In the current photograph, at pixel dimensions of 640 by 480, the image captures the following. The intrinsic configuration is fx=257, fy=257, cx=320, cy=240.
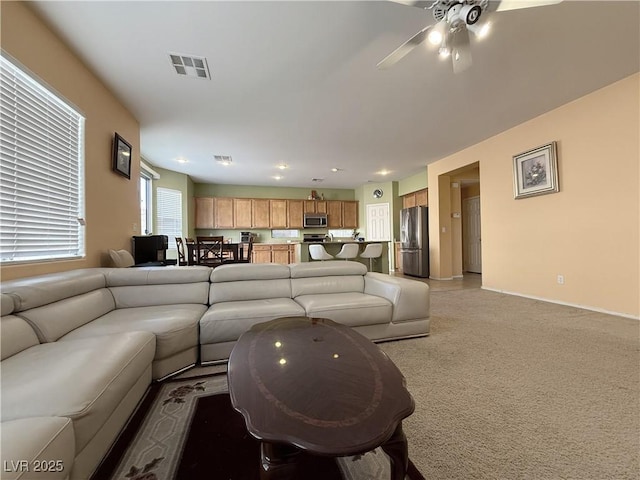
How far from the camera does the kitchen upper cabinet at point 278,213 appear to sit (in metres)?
7.74

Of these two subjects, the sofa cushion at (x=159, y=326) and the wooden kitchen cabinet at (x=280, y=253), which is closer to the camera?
the sofa cushion at (x=159, y=326)

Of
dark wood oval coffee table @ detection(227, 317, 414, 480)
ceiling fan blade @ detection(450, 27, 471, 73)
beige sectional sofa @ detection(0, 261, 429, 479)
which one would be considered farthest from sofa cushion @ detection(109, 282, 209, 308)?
ceiling fan blade @ detection(450, 27, 471, 73)

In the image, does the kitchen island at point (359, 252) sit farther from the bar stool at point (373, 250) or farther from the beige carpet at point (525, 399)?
the beige carpet at point (525, 399)

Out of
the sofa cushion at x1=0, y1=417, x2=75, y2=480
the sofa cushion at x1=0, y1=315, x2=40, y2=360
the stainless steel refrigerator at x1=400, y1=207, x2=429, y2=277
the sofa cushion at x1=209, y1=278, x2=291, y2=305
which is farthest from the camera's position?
the stainless steel refrigerator at x1=400, y1=207, x2=429, y2=277

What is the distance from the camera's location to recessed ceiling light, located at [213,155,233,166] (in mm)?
5176

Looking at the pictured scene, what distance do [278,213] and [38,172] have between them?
19.3 ft

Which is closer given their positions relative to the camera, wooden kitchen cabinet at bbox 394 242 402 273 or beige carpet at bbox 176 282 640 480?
beige carpet at bbox 176 282 640 480

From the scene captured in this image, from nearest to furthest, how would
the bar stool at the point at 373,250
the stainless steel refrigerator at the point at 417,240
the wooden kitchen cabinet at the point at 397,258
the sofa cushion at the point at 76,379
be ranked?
the sofa cushion at the point at 76,379 → the bar stool at the point at 373,250 → the stainless steel refrigerator at the point at 417,240 → the wooden kitchen cabinet at the point at 397,258

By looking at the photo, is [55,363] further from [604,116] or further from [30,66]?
[604,116]

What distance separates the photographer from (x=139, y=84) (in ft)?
9.20

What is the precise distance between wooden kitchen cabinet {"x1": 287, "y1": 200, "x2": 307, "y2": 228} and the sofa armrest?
565 cm

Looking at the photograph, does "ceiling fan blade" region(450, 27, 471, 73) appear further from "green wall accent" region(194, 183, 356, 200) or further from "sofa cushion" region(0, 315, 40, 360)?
"green wall accent" region(194, 183, 356, 200)

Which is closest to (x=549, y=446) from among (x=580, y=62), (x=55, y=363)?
(x=55, y=363)

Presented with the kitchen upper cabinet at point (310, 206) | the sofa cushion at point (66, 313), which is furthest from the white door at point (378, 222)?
the sofa cushion at point (66, 313)
